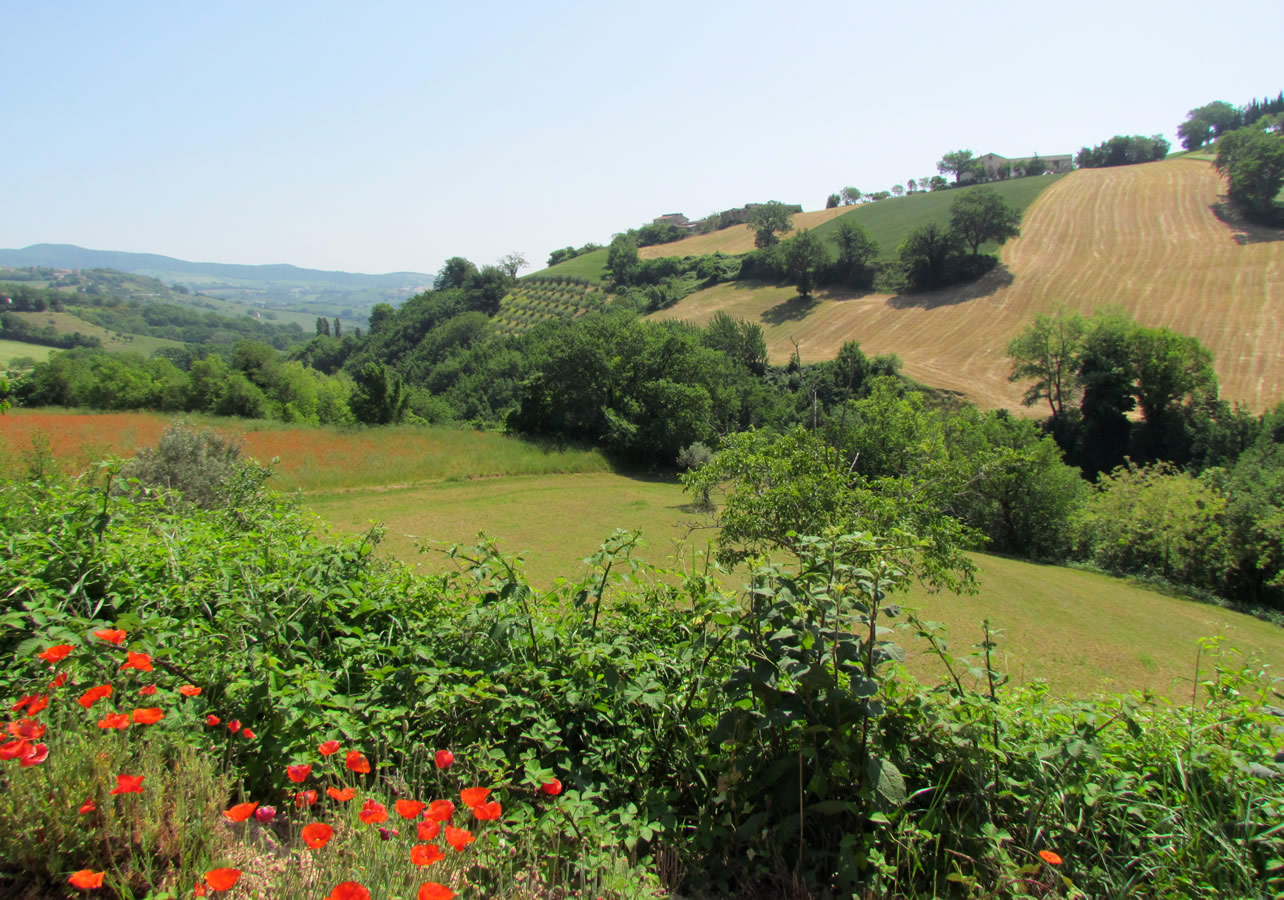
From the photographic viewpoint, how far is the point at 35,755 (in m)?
1.68

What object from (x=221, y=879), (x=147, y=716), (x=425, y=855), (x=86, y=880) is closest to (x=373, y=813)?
(x=425, y=855)

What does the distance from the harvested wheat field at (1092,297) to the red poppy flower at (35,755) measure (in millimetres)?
50742

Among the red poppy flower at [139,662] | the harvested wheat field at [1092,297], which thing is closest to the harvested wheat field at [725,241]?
the harvested wheat field at [1092,297]

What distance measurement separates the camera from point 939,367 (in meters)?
51.4

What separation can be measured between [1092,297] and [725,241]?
5656 cm

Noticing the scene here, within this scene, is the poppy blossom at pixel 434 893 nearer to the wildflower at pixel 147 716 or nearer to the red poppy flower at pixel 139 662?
the wildflower at pixel 147 716

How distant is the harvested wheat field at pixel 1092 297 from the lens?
153 ft

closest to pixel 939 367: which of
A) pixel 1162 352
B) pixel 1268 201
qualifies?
pixel 1162 352

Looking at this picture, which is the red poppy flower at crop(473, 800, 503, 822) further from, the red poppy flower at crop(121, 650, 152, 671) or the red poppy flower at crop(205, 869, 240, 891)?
the red poppy flower at crop(121, 650, 152, 671)

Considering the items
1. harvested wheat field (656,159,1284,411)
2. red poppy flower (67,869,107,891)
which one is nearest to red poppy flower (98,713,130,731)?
red poppy flower (67,869,107,891)

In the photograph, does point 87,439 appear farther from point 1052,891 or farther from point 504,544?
point 1052,891

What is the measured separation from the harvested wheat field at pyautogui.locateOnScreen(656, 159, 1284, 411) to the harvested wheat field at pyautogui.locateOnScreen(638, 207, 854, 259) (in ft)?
70.9

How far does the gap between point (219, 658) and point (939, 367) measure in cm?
5568

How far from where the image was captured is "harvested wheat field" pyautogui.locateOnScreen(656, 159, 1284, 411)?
1838 inches
